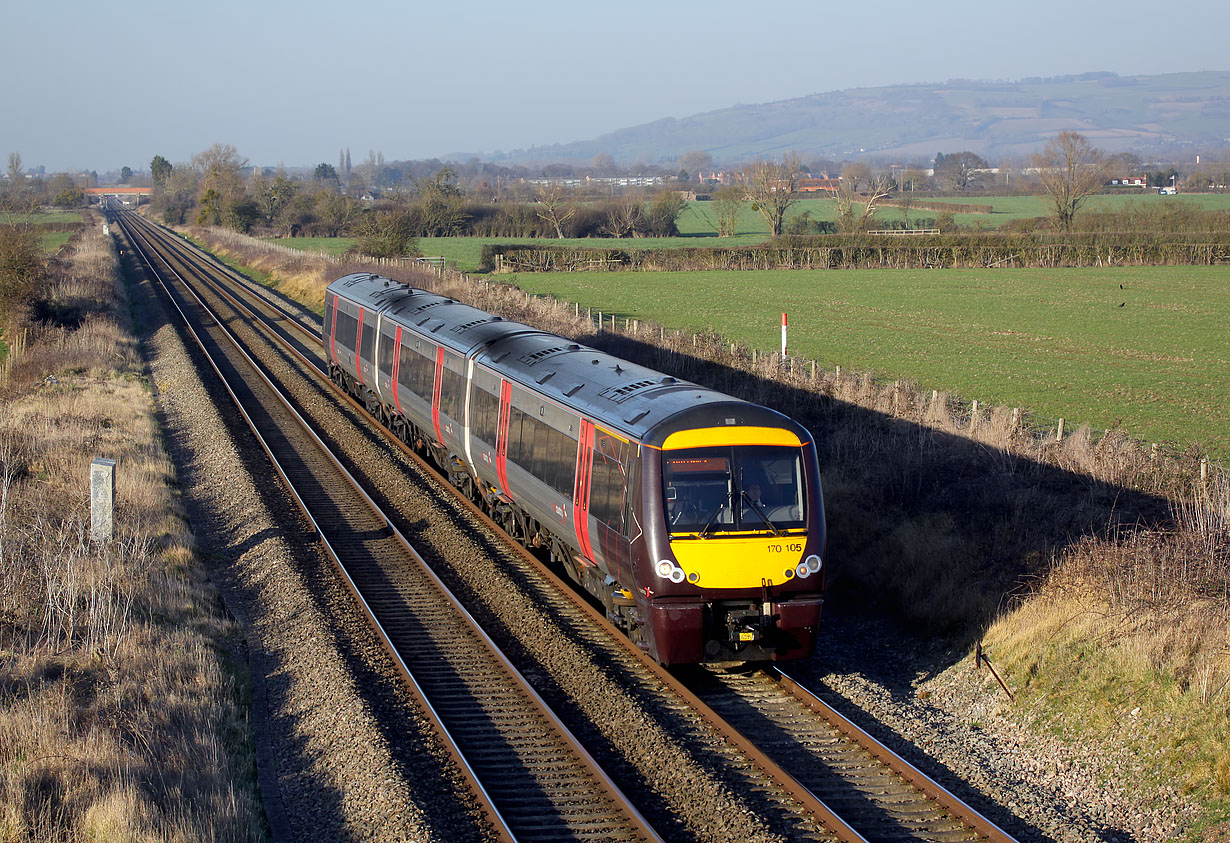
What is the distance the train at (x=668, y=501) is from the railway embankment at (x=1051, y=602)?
4.43 ft

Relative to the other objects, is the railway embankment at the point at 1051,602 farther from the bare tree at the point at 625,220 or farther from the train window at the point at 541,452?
the bare tree at the point at 625,220

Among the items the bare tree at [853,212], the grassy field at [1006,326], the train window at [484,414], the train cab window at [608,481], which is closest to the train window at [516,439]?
the train window at [484,414]

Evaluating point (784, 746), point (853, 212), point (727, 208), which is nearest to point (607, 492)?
point (784, 746)

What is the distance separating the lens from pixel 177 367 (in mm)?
28672

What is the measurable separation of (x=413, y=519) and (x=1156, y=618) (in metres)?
10.1

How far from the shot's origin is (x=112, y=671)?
9.63 m

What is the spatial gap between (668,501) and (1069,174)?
235 ft

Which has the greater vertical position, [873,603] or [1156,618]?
[1156,618]

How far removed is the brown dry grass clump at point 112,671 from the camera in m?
7.22

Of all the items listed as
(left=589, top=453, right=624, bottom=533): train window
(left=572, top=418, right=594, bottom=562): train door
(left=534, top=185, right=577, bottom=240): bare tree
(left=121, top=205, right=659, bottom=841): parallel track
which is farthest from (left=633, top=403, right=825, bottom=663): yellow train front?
(left=534, top=185, right=577, bottom=240): bare tree

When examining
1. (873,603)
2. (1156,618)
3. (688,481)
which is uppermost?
(688,481)

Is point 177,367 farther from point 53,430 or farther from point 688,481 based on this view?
point 688,481

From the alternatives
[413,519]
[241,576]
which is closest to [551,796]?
[241,576]

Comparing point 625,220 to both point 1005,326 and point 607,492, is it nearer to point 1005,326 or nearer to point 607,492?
point 1005,326
